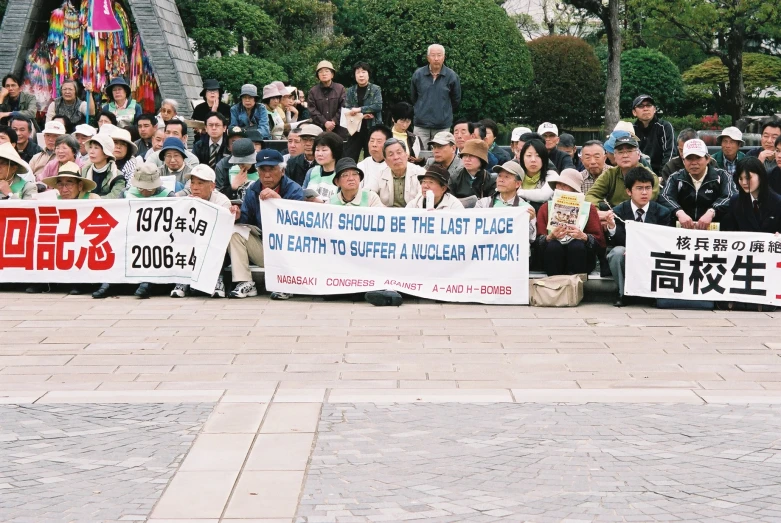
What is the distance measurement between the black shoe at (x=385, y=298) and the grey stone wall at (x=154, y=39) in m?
9.31

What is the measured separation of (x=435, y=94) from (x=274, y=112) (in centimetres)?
290

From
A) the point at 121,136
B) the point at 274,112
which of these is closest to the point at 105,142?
the point at 121,136

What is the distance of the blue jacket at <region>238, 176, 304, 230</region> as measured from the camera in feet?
39.8

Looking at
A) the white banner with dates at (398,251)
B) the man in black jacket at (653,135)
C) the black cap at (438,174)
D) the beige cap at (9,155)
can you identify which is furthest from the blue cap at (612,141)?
the beige cap at (9,155)

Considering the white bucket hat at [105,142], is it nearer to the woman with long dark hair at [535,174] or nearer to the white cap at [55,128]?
the white cap at [55,128]

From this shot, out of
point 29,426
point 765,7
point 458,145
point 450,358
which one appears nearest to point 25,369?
point 29,426

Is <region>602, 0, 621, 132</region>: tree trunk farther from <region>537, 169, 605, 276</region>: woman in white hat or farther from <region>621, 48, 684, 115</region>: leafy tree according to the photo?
<region>537, 169, 605, 276</region>: woman in white hat

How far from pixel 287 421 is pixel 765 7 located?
77.9ft

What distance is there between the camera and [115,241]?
1216 cm

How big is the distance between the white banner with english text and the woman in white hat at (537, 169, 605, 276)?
374mm

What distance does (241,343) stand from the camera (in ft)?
31.4

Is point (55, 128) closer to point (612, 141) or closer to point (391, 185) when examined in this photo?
point (391, 185)

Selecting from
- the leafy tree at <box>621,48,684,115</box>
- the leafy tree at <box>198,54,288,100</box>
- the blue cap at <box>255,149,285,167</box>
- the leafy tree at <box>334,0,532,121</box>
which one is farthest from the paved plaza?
the leafy tree at <box>621,48,684,115</box>

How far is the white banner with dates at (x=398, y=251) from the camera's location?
11.5m
